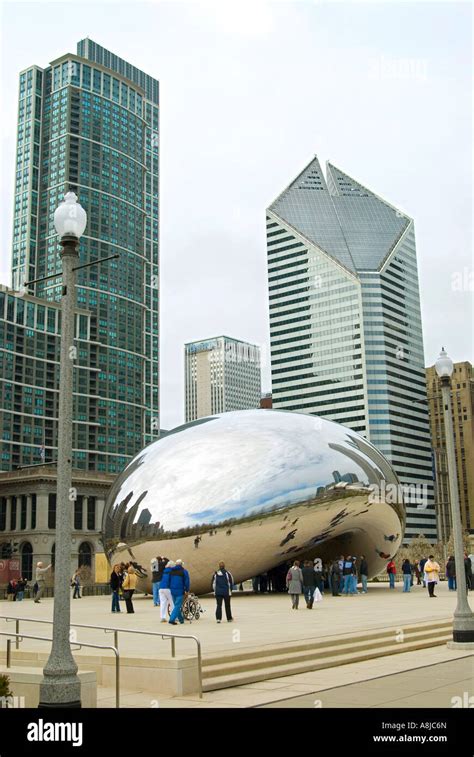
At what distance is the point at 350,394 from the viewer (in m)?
179

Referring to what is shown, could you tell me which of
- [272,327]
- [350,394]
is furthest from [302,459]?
[272,327]

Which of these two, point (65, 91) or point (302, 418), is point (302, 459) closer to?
point (302, 418)

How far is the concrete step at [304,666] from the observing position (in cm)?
1165

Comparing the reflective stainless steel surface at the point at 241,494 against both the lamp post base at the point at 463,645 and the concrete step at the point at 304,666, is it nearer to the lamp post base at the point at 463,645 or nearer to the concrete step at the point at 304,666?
the concrete step at the point at 304,666

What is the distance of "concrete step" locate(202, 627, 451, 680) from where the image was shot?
12.1 metres

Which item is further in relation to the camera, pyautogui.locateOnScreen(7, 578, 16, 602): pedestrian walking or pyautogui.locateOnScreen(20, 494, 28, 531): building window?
pyautogui.locateOnScreen(20, 494, 28, 531): building window

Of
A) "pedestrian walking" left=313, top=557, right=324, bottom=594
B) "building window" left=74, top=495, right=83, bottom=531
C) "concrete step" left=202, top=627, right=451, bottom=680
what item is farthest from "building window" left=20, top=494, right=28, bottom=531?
"concrete step" left=202, top=627, right=451, bottom=680

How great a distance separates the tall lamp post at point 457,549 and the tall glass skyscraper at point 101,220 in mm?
146952

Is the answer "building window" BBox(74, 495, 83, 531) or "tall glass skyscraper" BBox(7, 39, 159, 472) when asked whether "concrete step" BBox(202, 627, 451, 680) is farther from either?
"tall glass skyscraper" BBox(7, 39, 159, 472)

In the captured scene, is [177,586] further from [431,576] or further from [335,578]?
[431,576]

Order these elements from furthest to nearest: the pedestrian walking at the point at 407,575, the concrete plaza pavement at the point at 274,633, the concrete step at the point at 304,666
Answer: the pedestrian walking at the point at 407,575
the concrete step at the point at 304,666
the concrete plaza pavement at the point at 274,633

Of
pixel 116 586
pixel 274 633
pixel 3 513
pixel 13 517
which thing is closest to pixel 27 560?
pixel 13 517

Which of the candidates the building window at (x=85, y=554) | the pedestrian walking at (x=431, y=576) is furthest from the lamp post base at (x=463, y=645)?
the building window at (x=85, y=554)
